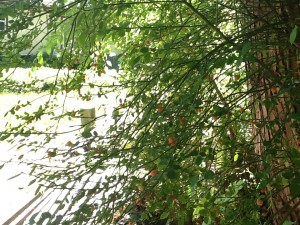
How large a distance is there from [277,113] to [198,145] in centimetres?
49

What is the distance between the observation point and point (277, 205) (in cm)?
161

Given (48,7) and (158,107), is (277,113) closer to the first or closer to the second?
(158,107)

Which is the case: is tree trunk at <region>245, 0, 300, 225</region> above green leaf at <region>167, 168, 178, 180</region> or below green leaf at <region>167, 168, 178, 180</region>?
above

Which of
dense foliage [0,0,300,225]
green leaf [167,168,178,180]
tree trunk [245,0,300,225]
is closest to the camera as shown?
green leaf [167,168,178,180]

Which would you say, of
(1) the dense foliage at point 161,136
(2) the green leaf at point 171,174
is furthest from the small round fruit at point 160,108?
(2) the green leaf at point 171,174

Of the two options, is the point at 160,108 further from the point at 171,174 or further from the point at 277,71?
the point at 277,71

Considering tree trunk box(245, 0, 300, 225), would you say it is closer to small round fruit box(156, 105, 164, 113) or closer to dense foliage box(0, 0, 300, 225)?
dense foliage box(0, 0, 300, 225)

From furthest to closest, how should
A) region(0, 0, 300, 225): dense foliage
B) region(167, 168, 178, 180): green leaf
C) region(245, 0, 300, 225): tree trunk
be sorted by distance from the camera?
1. region(245, 0, 300, 225): tree trunk
2. region(0, 0, 300, 225): dense foliage
3. region(167, 168, 178, 180): green leaf

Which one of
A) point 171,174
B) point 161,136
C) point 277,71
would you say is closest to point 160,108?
point 161,136

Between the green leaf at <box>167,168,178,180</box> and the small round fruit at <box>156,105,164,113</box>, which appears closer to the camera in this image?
the green leaf at <box>167,168,178,180</box>

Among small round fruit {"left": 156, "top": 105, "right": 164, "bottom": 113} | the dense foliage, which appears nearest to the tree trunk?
the dense foliage

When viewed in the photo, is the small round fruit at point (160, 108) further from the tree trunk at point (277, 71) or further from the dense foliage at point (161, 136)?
the tree trunk at point (277, 71)

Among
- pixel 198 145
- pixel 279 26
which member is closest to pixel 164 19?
pixel 279 26

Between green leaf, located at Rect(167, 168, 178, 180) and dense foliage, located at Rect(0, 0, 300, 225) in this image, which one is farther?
dense foliage, located at Rect(0, 0, 300, 225)
